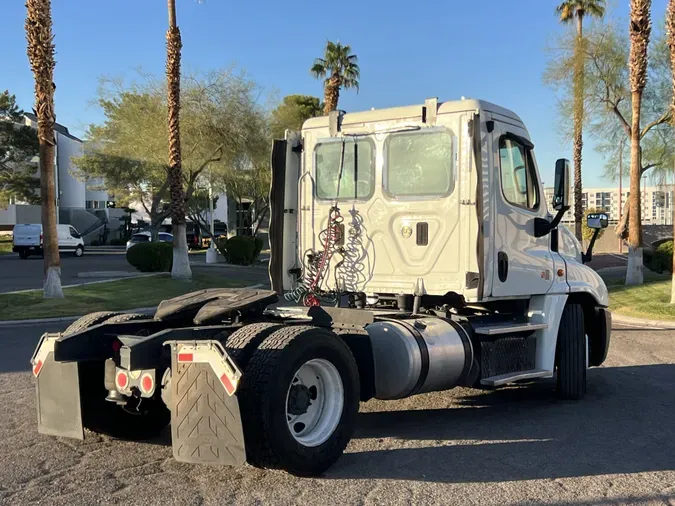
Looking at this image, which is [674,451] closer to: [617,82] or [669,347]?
[669,347]

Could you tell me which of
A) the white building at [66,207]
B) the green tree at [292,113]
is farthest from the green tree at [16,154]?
the green tree at [292,113]

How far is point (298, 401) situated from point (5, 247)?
46.2 meters

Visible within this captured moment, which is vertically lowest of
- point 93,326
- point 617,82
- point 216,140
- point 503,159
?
point 93,326

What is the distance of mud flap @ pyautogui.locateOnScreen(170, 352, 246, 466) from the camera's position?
423 cm

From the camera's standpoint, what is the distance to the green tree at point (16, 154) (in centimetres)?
4450

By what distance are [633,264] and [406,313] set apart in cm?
1586

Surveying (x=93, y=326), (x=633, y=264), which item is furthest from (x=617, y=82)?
(x=93, y=326)

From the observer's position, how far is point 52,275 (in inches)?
658

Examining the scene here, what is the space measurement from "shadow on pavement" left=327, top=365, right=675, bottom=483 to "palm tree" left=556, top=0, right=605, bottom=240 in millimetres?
20401

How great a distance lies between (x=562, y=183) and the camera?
6.68m

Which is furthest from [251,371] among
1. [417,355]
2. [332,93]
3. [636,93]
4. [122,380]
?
[332,93]

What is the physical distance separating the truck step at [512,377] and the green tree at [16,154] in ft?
149

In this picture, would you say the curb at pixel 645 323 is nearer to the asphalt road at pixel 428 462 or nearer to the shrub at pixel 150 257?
the asphalt road at pixel 428 462

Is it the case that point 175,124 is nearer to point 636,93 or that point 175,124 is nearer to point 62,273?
point 62,273
